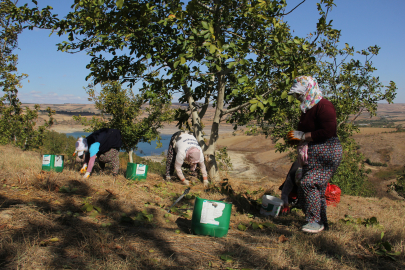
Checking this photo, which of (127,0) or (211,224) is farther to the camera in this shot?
(127,0)

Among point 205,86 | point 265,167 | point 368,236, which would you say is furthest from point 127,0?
point 265,167

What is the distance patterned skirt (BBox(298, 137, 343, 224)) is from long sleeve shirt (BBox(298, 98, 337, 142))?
0.10 meters

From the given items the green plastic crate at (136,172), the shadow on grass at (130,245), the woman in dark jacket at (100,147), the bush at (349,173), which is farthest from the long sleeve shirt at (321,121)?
the bush at (349,173)

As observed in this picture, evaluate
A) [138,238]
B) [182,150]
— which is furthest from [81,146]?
[138,238]

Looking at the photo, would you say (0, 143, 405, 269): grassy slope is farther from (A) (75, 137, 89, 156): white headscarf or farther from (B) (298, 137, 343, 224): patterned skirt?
(A) (75, 137, 89, 156): white headscarf

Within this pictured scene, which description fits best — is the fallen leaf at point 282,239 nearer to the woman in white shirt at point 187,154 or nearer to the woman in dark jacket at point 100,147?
the woman in white shirt at point 187,154

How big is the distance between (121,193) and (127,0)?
10.2 feet

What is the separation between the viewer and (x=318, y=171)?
339 centimetres

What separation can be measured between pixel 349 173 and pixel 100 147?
11115 millimetres

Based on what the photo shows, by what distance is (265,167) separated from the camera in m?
37.7

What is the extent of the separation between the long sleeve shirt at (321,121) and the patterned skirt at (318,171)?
10 centimetres

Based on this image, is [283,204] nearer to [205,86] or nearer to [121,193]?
[121,193]

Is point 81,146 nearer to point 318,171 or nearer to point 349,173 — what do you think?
point 318,171

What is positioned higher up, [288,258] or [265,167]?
[288,258]
